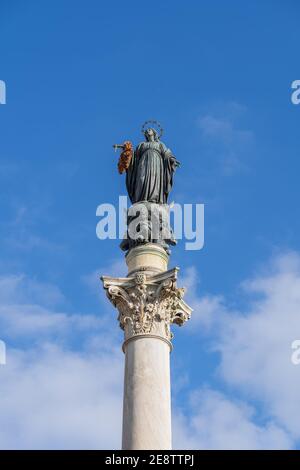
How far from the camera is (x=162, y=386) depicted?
23.5m

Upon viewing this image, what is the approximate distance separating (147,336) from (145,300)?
1.15m

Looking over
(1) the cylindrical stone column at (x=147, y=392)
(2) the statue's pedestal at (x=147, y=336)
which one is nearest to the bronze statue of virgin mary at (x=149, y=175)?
(2) the statue's pedestal at (x=147, y=336)

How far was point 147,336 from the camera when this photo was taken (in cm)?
2430

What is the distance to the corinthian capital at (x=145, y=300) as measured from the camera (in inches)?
968

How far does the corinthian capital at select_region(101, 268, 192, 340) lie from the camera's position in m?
24.6

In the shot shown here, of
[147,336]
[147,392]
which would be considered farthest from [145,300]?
[147,392]

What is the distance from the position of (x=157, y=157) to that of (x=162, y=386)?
8.27 m

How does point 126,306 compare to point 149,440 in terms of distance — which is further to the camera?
point 126,306

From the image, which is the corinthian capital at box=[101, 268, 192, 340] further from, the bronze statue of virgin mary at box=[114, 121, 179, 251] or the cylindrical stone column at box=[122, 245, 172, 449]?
the bronze statue of virgin mary at box=[114, 121, 179, 251]

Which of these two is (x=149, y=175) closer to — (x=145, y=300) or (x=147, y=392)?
(x=145, y=300)

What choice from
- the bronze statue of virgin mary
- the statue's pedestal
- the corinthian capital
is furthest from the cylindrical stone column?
the bronze statue of virgin mary
